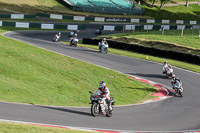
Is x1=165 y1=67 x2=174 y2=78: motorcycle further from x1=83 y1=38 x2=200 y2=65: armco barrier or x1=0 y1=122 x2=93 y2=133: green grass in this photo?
x1=0 y1=122 x2=93 y2=133: green grass

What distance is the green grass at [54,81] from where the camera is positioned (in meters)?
18.7

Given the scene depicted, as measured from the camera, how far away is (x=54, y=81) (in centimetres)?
2208

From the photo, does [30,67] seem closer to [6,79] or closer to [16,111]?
[6,79]

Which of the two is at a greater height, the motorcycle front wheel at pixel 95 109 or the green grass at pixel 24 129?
the green grass at pixel 24 129

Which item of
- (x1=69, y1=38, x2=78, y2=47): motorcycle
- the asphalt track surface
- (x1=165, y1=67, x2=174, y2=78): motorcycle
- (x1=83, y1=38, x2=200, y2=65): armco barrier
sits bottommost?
the asphalt track surface

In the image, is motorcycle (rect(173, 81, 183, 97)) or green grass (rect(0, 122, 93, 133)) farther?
motorcycle (rect(173, 81, 183, 97))

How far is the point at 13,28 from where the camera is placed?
176 ft

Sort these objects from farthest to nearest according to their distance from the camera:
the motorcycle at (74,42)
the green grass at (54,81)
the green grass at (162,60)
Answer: the motorcycle at (74,42)
the green grass at (162,60)
the green grass at (54,81)

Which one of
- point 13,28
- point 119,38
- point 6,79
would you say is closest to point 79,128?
point 6,79

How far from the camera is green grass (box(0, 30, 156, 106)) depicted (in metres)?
18.7

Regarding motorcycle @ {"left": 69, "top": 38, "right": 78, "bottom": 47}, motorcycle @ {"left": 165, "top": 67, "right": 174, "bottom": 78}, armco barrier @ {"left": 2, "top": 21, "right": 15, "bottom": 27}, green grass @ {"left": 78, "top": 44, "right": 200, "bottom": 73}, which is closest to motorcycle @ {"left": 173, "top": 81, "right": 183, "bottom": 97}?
motorcycle @ {"left": 165, "top": 67, "right": 174, "bottom": 78}

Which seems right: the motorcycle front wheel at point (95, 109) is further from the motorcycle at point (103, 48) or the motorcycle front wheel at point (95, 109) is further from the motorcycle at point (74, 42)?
the motorcycle at point (74, 42)

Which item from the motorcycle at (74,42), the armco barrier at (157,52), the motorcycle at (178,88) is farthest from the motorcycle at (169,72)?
the motorcycle at (74,42)

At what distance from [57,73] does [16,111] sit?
994 centimetres
